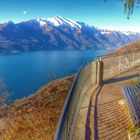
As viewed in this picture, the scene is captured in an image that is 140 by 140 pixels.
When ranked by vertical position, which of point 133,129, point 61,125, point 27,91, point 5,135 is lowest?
point 27,91

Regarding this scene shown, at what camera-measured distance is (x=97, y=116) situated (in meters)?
7.79

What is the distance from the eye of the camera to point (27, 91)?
91.3 meters

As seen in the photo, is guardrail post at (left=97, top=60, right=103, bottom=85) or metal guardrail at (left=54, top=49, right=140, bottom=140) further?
guardrail post at (left=97, top=60, right=103, bottom=85)

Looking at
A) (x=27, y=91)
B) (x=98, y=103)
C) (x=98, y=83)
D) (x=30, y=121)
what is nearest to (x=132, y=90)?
(x=98, y=103)

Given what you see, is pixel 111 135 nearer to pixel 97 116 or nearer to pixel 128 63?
pixel 97 116

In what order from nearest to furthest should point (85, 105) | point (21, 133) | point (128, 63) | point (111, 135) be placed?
point (111, 135)
point (21, 133)
point (85, 105)
point (128, 63)

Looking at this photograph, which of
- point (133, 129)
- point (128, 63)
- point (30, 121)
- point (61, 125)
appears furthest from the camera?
point (128, 63)

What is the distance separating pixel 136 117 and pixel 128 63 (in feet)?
37.9

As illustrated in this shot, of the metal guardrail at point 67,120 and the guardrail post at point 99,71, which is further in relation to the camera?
the guardrail post at point 99,71

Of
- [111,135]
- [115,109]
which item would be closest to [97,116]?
[115,109]

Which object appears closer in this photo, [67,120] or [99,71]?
[67,120]

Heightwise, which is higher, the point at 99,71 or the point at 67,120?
the point at 67,120

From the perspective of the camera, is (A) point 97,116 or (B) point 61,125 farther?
(A) point 97,116

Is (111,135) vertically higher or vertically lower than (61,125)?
lower
